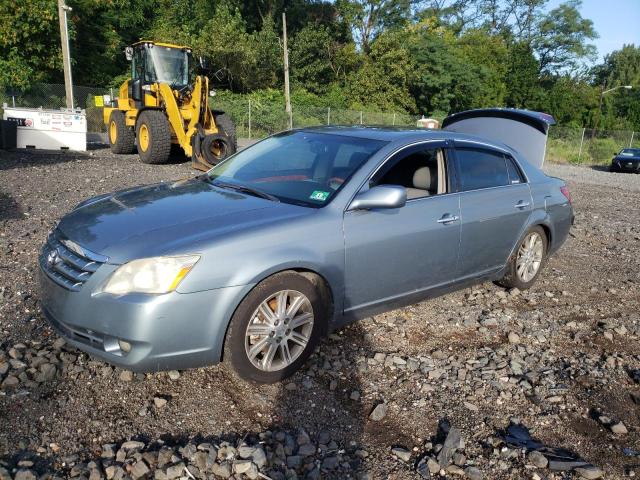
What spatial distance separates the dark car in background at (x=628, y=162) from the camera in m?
26.5

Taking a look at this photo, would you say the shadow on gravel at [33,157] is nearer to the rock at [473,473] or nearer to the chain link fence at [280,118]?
the chain link fence at [280,118]

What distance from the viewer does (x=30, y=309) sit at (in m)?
4.13

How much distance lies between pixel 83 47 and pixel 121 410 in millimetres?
34074

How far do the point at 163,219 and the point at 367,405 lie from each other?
168 cm

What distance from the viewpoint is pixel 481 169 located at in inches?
188

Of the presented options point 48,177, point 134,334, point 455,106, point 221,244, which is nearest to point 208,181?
point 221,244

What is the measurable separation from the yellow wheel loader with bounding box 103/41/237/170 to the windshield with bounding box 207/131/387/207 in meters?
7.70

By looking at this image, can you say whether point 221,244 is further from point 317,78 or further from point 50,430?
point 317,78

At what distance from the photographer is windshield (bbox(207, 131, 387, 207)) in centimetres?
384

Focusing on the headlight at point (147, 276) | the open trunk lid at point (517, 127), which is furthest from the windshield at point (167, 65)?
the headlight at point (147, 276)

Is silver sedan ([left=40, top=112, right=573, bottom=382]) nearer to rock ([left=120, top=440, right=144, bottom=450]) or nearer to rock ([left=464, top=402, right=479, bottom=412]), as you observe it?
rock ([left=120, top=440, right=144, bottom=450])

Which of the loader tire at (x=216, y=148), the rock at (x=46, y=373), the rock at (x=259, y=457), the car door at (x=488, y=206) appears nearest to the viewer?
the rock at (x=259, y=457)

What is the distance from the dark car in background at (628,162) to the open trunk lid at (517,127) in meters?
22.6

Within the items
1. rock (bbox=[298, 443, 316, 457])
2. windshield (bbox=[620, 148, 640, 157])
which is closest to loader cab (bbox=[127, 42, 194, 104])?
rock (bbox=[298, 443, 316, 457])
